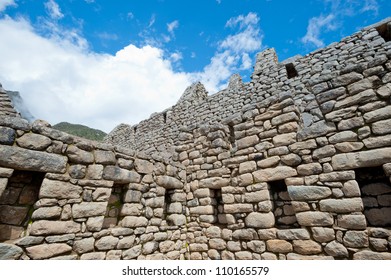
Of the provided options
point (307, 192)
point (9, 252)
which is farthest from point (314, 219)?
point (9, 252)

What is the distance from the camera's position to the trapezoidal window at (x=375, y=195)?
2.63 m

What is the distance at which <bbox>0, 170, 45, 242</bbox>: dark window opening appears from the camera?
245cm

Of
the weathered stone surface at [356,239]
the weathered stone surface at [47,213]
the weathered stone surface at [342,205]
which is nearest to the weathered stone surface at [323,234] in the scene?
the weathered stone surface at [356,239]

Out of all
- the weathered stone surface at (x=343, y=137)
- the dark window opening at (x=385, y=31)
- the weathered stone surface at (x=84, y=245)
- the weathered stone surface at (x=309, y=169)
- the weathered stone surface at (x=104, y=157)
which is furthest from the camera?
the dark window opening at (x=385, y=31)

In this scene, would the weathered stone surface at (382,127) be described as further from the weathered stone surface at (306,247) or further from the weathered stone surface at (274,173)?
the weathered stone surface at (306,247)

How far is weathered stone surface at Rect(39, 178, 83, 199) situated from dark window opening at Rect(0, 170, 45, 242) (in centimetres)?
22

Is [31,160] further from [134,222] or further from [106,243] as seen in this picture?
[134,222]

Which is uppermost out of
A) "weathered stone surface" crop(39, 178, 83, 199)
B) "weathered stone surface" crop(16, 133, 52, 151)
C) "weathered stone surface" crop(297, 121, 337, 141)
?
"weathered stone surface" crop(297, 121, 337, 141)

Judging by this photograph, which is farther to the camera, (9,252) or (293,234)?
(293,234)

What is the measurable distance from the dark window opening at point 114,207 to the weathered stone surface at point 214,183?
1.73 meters

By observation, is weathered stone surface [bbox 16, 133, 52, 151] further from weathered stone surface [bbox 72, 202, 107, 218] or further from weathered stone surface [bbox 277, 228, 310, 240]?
weathered stone surface [bbox 277, 228, 310, 240]

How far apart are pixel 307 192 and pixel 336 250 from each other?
2.60ft

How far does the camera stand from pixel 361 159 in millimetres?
2729

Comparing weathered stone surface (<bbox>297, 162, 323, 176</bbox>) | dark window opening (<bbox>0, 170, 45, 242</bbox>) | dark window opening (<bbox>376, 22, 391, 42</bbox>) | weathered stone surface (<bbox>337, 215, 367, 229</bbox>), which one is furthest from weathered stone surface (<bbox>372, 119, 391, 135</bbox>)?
dark window opening (<bbox>376, 22, 391, 42</bbox>)
